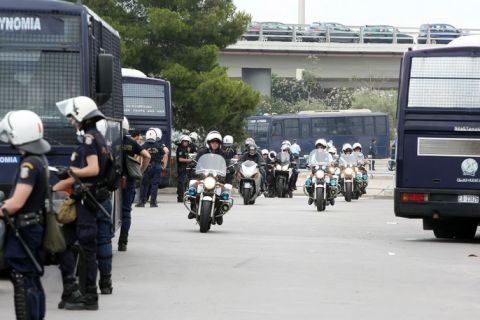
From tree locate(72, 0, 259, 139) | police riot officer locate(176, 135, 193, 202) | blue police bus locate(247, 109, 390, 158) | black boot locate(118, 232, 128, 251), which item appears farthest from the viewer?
blue police bus locate(247, 109, 390, 158)

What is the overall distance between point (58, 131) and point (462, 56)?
9920mm

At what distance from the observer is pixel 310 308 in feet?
43.9

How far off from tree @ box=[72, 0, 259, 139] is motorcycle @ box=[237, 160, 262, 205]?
35.9 feet

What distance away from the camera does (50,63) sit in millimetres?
15719

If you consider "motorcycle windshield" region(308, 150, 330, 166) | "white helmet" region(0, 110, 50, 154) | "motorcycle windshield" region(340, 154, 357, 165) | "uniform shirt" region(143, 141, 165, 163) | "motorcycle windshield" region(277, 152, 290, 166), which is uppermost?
"white helmet" region(0, 110, 50, 154)

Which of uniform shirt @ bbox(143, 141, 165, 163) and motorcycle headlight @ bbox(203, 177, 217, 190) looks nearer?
motorcycle headlight @ bbox(203, 177, 217, 190)

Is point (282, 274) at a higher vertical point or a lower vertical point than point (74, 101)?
lower

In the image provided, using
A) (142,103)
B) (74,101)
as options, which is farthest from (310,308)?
(142,103)

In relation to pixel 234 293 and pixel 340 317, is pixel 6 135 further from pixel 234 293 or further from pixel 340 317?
pixel 234 293

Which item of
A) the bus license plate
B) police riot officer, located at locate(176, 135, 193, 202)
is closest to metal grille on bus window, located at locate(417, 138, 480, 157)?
the bus license plate

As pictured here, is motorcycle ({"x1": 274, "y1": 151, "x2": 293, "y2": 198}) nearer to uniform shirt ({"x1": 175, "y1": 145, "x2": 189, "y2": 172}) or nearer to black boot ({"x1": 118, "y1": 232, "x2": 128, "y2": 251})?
uniform shirt ({"x1": 175, "y1": 145, "x2": 189, "y2": 172})

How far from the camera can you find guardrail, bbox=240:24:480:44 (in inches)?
3209

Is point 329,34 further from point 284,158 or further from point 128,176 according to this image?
point 128,176

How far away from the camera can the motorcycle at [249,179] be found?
123 ft
